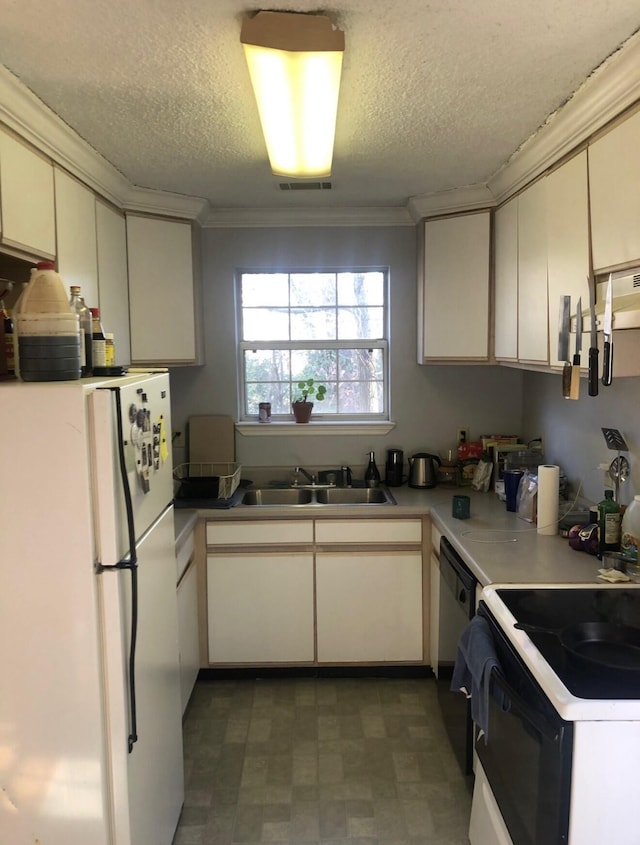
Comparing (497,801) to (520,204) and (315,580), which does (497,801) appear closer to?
(315,580)

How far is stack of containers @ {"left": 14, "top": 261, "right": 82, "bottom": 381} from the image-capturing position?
150 cm

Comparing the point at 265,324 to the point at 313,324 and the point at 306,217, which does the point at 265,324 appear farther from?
the point at 306,217

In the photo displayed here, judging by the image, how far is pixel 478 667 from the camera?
166cm

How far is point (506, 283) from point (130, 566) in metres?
2.06

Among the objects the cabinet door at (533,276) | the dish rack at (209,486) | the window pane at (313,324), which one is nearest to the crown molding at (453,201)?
the cabinet door at (533,276)

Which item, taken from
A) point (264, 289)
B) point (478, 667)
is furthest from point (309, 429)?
point (478, 667)

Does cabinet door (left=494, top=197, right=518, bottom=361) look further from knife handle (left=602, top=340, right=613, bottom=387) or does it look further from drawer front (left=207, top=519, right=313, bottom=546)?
drawer front (left=207, top=519, right=313, bottom=546)

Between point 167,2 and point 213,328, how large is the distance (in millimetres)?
2166

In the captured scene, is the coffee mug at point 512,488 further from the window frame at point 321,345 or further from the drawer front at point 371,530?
the window frame at point 321,345

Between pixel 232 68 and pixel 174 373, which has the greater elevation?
pixel 232 68

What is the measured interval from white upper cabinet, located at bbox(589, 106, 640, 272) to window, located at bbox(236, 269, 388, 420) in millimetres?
1671

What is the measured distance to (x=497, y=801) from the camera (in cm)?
173

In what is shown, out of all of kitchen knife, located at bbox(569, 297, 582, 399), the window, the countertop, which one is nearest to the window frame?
the window

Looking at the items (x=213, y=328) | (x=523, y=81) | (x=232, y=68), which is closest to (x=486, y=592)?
(x=523, y=81)
